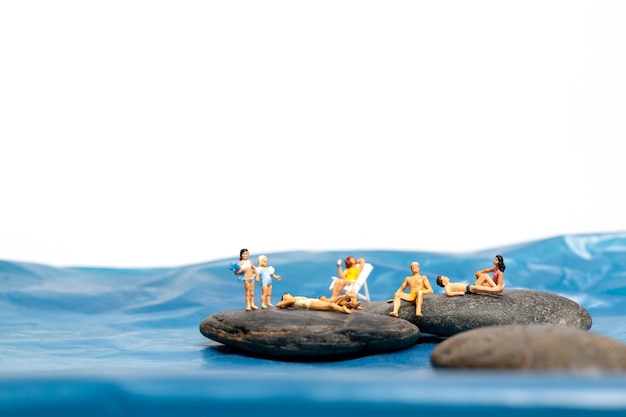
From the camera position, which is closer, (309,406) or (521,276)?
(309,406)

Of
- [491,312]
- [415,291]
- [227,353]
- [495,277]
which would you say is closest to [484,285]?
[495,277]

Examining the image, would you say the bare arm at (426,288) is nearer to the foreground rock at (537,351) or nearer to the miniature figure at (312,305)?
the miniature figure at (312,305)

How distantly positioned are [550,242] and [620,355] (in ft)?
19.6

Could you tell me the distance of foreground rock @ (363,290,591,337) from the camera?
506 cm

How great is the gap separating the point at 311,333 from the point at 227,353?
740mm

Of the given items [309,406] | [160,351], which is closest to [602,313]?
[160,351]

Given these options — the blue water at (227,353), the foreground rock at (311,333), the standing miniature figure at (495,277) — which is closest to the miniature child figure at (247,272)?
the foreground rock at (311,333)

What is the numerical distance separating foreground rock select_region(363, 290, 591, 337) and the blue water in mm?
228

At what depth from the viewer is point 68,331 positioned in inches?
247

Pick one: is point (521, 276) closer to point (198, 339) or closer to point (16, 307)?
point (198, 339)

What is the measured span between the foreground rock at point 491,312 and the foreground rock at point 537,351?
1.69 metres

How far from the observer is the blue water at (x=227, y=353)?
7.50ft

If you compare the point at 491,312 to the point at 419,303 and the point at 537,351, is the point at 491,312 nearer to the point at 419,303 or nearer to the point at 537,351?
the point at 419,303

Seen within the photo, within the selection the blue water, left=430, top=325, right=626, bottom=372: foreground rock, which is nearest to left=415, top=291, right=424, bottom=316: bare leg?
the blue water
